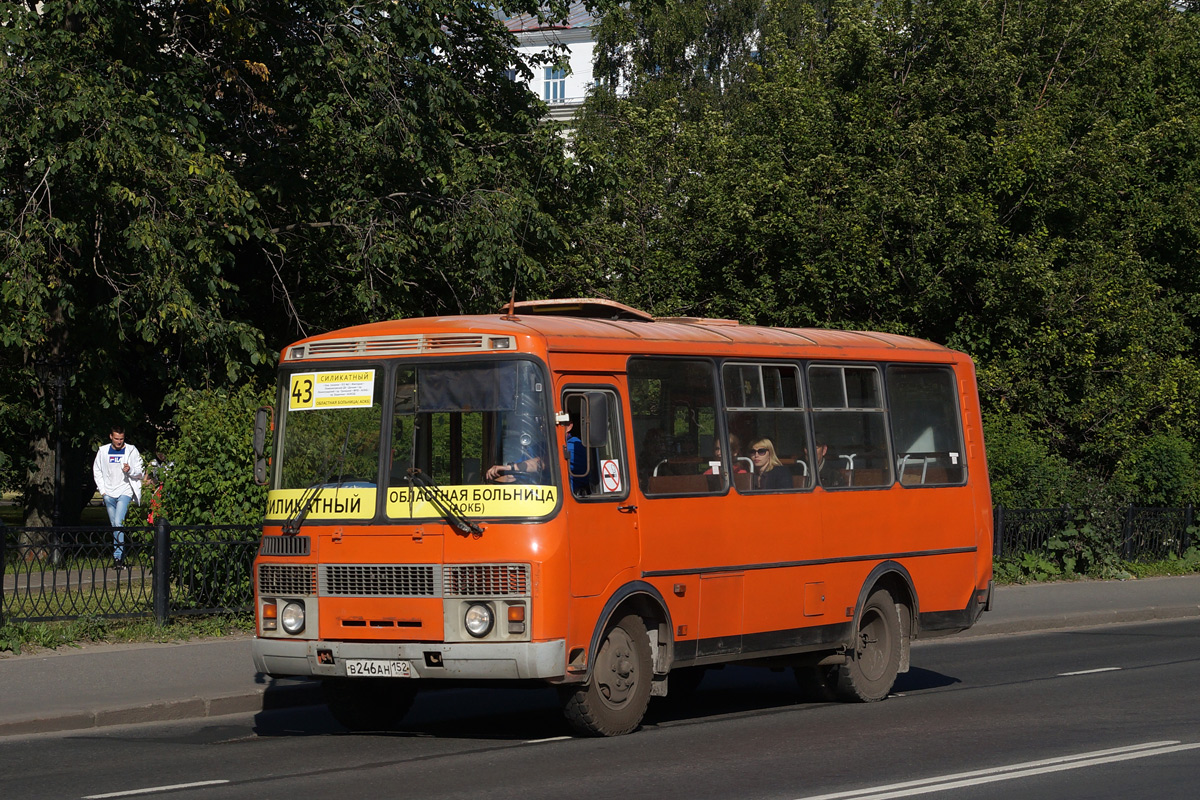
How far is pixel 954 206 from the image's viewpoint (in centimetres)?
2459

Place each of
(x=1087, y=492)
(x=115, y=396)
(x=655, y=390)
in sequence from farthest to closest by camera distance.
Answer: (x=1087, y=492)
(x=115, y=396)
(x=655, y=390)

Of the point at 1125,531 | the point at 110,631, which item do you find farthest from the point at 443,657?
the point at 1125,531

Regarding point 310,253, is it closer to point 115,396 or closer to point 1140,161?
point 115,396

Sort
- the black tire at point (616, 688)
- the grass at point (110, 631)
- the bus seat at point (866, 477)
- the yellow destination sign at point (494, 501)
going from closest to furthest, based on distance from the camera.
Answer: the yellow destination sign at point (494, 501)
the black tire at point (616, 688)
the bus seat at point (866, 477)
the grass at point (110, 631)

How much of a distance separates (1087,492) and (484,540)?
17.0 meters

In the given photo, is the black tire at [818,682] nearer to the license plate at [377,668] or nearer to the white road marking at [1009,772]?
the white road marking at [1009,772]

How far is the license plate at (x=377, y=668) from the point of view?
938cm

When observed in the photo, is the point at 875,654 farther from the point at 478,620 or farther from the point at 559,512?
the point at 478,620

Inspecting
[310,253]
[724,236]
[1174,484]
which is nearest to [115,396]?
[310,253]

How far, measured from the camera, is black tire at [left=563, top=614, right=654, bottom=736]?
9.66 meters

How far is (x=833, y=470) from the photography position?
12.0 metres

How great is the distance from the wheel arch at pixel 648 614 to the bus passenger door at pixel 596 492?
→ 143 mm

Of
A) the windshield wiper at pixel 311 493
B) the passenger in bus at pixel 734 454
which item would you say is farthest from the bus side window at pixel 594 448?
the windshield wiper at pixel 311 493

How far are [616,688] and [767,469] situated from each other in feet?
7.61
